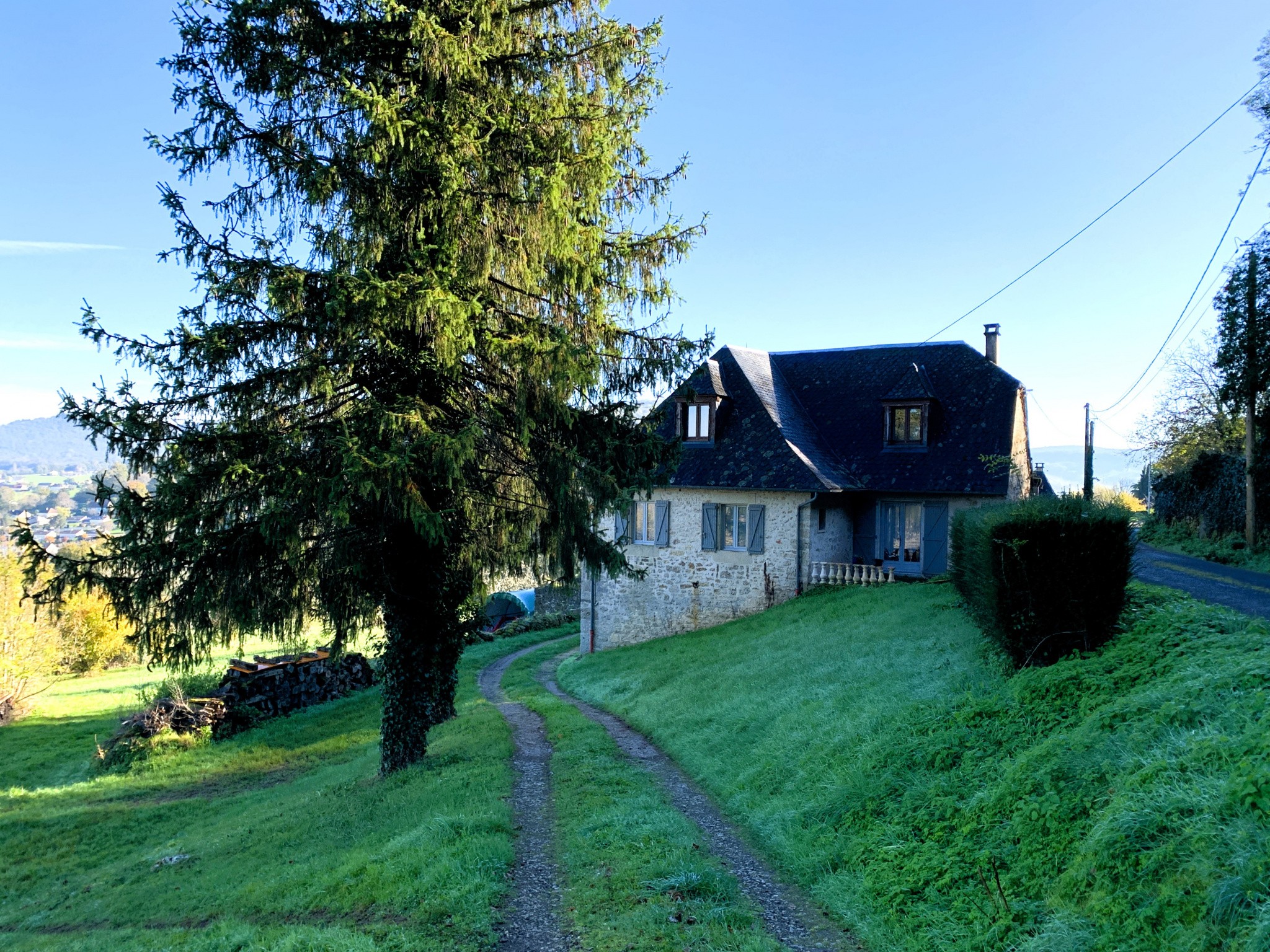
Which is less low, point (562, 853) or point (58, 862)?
point (562, 853)

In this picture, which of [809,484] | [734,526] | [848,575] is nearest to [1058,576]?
[809,484]

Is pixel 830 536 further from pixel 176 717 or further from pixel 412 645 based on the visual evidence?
pixel 176 717

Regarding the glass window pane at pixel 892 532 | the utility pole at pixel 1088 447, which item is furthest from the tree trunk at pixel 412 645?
the utility pole at pixel 1088 447

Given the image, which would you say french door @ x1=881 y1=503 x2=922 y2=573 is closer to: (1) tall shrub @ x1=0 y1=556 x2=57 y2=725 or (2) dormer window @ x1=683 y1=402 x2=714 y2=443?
(2) dormer window @ x1=683 y1=402 x2=714 y2=443

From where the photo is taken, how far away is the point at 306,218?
10.8 metres

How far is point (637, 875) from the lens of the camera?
24.1 ft

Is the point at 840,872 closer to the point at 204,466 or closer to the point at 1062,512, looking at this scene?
the point at 1062,512

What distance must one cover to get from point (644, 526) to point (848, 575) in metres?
6.76

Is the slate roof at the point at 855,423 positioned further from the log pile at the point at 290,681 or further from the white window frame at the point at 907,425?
the log pile at the point at 290,681

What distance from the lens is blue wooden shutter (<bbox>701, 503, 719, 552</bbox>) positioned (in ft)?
80.2

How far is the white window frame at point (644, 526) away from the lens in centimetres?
2562

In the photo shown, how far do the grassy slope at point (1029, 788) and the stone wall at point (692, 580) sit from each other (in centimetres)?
995

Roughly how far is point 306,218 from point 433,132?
2.15m

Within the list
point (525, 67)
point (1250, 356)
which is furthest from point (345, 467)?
point (1250, 356)
